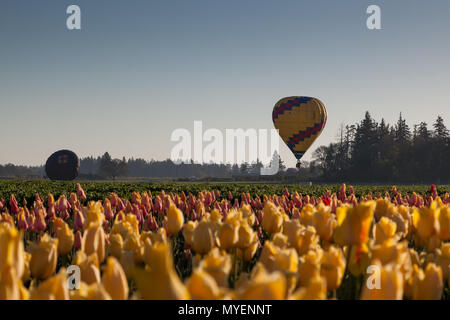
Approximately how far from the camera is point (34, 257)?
99.4 inches

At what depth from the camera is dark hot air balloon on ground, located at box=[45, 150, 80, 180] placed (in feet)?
224

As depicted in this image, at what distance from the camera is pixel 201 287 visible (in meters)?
1.46

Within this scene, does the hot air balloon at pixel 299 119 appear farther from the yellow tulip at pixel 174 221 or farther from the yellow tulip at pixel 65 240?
the yellow tulip at pixel 65 240

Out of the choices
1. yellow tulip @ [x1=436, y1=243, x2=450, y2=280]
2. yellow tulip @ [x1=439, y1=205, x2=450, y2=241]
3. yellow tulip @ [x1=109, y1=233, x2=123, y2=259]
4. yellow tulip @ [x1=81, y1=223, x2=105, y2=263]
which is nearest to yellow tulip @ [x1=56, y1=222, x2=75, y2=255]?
yellow tulip @ [x1=109, y1=233, x2=123, y2=259]

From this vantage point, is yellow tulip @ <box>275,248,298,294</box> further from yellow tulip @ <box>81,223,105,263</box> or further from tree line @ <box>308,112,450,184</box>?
tree line @ <box>308,112,450,184</box>

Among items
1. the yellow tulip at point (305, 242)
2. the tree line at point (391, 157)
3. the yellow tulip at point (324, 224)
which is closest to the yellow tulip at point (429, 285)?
the yellow tulip at point (305, 242)

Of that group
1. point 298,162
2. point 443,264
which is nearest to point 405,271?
point 443,264

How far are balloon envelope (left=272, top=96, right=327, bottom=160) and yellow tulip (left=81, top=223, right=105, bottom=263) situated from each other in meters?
43.6

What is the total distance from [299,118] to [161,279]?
4503 centimetres

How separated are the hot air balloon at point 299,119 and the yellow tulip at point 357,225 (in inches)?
1708

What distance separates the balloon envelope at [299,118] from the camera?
45406 millimetres
